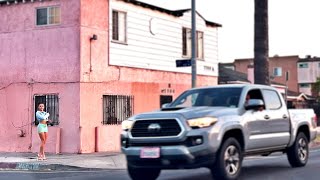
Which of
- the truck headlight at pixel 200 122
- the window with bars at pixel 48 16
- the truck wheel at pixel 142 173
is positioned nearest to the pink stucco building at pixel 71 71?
the window with bars at pixel 48 16

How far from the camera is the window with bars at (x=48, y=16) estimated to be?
21.2 metres

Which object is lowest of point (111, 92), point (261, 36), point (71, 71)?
point (111, 92)

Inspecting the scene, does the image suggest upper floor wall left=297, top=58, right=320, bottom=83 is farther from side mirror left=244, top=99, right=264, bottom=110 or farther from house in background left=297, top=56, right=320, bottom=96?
side mirror left=244, top=99, right=264, bottom=110

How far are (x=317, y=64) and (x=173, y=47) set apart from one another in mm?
46043

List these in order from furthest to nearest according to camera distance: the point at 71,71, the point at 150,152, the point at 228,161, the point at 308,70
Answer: the point at 308,70, the point at 71,71, the point at 228,161, the point at 150,152

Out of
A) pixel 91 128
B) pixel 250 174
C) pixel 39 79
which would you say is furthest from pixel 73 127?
pixel 250 174

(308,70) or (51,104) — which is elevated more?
(308,70)

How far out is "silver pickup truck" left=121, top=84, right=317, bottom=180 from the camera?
9.95 m

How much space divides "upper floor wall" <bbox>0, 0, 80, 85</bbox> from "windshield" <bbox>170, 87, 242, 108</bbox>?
29.9 feet

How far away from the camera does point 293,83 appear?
69.8 m

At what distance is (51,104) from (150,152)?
11596mm

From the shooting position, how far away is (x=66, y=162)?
17016mm

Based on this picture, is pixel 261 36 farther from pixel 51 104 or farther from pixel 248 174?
pixel 248 174

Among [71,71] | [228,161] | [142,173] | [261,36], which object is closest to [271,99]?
[228,161]
